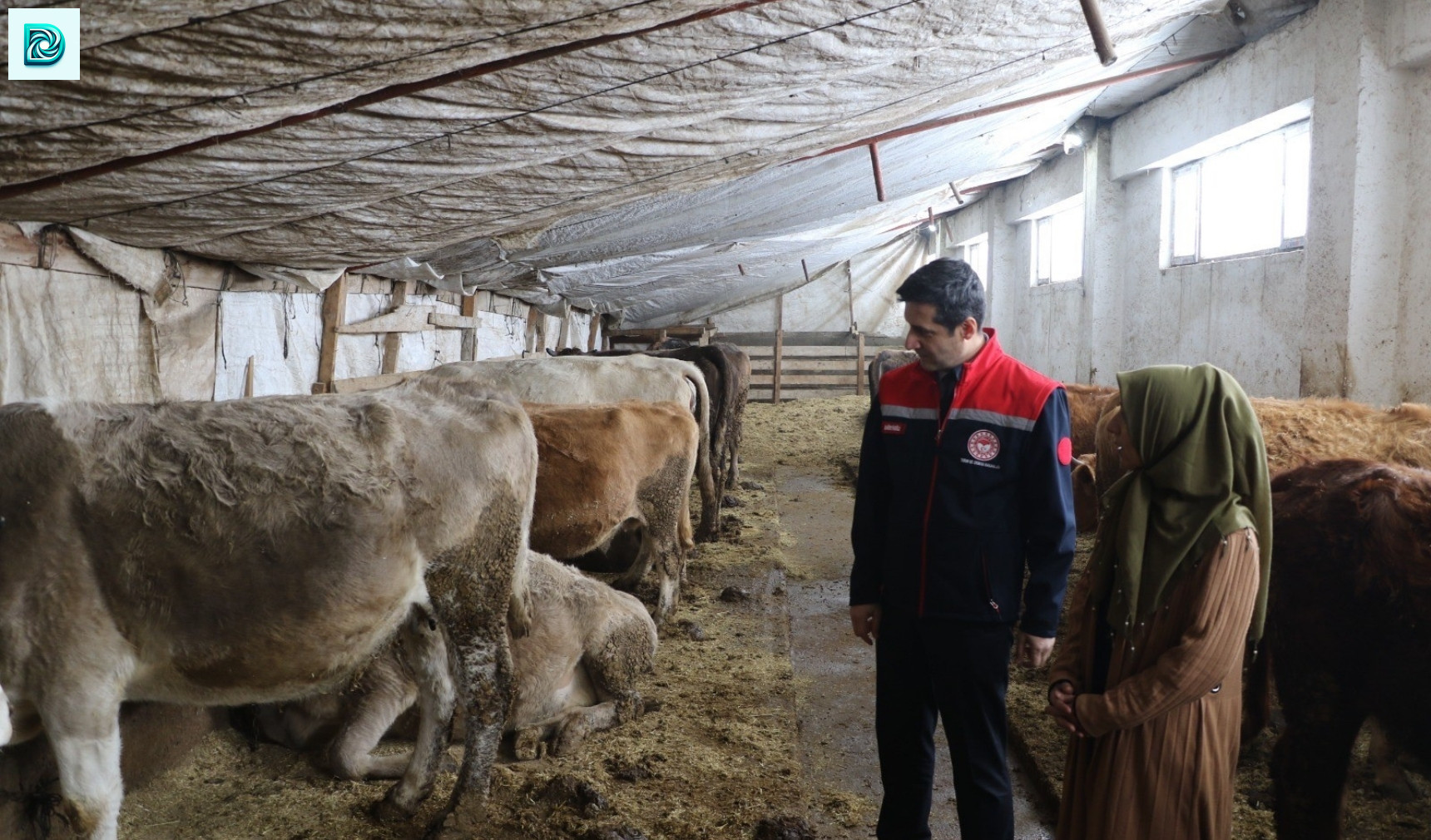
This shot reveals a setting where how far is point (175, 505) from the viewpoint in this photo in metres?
2.72

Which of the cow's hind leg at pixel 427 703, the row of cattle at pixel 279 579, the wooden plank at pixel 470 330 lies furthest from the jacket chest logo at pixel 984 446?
the wooden plank at pixel 470 330

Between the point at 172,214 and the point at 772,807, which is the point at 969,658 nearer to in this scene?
the point at 772,807

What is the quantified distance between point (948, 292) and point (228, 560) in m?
2.21

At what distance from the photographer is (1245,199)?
8484 millimetres

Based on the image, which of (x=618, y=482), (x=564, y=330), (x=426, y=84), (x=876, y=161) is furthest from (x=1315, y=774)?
(x=564, y=330)

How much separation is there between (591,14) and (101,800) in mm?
2591

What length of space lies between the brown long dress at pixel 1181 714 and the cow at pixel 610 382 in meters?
5.02

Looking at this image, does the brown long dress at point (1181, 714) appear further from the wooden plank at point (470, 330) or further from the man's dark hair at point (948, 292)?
the wooden plank at point (470, 330)

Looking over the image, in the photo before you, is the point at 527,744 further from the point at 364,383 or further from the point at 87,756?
the point at 364,383

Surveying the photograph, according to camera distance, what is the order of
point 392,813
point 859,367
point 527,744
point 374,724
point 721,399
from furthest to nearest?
point 859,367 < point 721,399 < point 527,744 < point 374,724 < point 392,813

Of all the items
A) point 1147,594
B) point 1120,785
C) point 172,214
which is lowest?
point 1120,785

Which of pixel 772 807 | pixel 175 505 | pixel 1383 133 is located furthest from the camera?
pixel 1383 133

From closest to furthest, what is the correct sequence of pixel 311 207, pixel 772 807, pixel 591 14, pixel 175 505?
pixel 591 14, pixel 175 505, pixel 772 807, pixel 311 207


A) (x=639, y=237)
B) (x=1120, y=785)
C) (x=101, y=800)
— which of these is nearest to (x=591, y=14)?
(x=1120, y=785)
